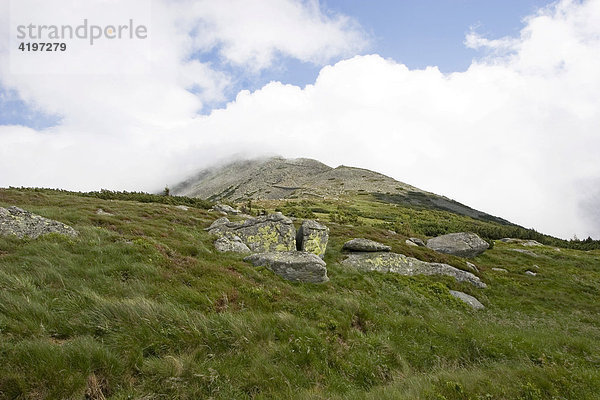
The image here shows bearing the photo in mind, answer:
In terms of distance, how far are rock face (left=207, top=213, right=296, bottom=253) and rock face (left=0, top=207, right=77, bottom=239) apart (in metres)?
9.62

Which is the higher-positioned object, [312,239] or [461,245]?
[312,239]

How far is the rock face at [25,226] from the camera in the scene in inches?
488

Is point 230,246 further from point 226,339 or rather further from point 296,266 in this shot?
point 226,339

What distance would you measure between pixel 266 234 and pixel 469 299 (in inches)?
536

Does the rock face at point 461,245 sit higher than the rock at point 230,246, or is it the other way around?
the rock at point 230,246

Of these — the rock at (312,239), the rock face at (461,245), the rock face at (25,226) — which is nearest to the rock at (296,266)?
the rock at (312,239)

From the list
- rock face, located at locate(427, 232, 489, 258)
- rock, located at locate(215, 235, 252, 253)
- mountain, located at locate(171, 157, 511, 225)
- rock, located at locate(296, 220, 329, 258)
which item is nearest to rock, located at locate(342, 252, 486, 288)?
rock, located at locate(296, 220, 329, 258)

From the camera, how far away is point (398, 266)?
2059 centimetres

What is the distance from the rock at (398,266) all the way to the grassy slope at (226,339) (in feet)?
19.4

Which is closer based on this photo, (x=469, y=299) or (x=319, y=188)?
(x=469, y=299)

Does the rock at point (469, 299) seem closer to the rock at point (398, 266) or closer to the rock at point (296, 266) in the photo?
the rock at point (398, 266)

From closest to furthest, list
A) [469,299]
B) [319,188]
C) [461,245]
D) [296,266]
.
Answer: [296,266]
[469,299]
[461,245]
[319,188]

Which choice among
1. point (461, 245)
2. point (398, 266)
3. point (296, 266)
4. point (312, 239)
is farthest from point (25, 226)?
point (461, 245)

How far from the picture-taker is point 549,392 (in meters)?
6.81
